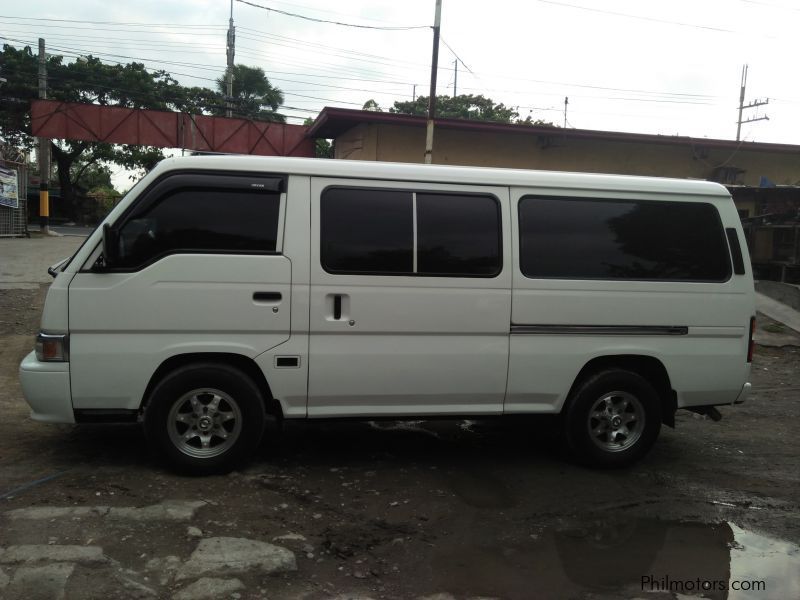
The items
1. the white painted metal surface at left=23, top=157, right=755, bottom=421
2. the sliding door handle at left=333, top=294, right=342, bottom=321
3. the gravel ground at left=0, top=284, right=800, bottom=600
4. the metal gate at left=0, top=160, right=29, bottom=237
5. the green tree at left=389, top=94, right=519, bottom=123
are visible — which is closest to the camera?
the gravel ground at left=0, top=284, right=800, bottom=600

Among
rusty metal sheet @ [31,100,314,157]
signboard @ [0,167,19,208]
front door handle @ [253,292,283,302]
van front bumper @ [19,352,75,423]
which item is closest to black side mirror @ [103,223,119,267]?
van front bumper @ [19,352,75,423]

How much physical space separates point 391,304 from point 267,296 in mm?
870

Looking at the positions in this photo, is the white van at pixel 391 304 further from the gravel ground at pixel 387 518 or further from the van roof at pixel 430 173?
the gravel ground at pixel 387 518

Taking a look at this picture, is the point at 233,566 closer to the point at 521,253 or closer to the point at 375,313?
the point at 375,313

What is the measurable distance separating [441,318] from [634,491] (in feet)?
6.40

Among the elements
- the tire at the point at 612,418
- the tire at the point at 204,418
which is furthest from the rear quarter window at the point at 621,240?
the tire at the point at 204,418

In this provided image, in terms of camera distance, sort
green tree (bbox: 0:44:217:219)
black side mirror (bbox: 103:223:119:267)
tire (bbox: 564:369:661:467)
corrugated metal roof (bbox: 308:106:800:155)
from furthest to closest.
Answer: green tree (bbox: 0:44:217:219) < corrugated metal roof (bbox: 308:106:800:155) < tire (bbox: 564:369:661:467) < black side mirror (bbox: 103:223:119:267)

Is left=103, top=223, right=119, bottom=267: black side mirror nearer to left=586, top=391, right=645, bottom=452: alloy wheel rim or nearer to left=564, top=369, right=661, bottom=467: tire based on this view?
left=564, top=369, right=661, bottom=467: tire

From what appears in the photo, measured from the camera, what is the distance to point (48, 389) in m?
4.17

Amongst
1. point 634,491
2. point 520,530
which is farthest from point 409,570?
point 634,491

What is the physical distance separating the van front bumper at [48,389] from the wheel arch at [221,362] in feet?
1.59

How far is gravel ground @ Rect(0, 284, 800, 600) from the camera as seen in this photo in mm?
3287

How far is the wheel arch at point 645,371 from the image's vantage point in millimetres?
4902

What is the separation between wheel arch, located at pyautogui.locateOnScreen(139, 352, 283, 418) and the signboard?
59.6 feet
